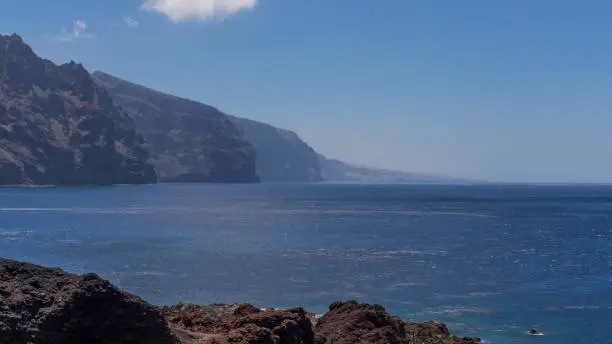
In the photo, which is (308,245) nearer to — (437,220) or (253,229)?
(253,229)

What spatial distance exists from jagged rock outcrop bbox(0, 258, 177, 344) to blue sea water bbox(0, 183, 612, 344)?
1081 inches

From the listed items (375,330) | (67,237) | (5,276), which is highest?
(5,276)

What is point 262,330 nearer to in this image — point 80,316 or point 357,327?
point 80,316

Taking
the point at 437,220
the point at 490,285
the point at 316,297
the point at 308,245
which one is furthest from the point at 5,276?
the point at 437,220

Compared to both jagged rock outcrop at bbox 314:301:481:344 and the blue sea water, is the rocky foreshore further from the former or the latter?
the blue sea water

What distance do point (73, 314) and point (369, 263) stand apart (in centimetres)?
5939

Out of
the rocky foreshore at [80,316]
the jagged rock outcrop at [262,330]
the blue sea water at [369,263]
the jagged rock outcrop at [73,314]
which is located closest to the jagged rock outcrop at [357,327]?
the jagged rock outcrop at [262,330]

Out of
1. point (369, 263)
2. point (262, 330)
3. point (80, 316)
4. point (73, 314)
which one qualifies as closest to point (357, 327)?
point (262, 330)

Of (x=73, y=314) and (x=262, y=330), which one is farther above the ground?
(x=73, y=314)

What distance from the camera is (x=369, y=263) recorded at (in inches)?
2842

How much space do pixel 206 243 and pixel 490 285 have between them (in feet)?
152

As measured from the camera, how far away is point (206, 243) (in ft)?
305

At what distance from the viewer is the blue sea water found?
46875mm

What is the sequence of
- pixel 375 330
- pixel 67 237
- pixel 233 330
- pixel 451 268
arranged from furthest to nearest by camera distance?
pixel 67 237 → pixel 451 268 → pixel 375 330 → pixel 233 330
